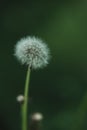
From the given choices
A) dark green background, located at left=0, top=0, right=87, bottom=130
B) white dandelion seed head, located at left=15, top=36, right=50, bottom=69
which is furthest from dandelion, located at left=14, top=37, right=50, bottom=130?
dark green background, located at left=0, top=0, right=87, bottom=130

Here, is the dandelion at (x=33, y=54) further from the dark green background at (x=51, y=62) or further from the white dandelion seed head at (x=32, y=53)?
the dark green background at (x=51, y=62)

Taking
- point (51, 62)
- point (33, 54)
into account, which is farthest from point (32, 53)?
point (51, 62)

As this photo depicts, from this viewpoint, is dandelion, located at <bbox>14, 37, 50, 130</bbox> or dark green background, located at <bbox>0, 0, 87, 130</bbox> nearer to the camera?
dandelion, located at <bbox>14, 37, 50, 130</bbox>

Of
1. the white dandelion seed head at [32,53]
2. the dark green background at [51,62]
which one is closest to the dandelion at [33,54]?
the white dandelion seed head at [32,53]

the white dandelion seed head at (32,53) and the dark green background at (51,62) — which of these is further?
the dark green background at (51,62)

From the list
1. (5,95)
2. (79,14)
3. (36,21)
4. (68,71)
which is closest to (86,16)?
(79,14)

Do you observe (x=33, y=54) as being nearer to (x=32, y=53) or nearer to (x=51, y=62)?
(x=32, y=53)

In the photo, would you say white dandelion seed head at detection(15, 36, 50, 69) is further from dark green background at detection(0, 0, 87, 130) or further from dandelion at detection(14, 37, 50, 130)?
dark green background at detection(0, 0, 87, 130)

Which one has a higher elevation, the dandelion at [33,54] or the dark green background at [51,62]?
the dark green background at [51,62]
